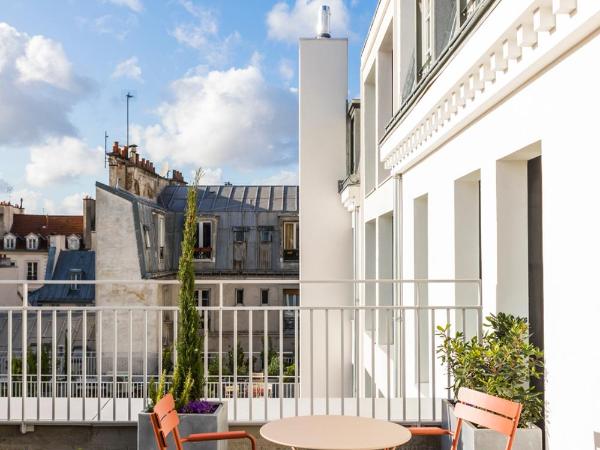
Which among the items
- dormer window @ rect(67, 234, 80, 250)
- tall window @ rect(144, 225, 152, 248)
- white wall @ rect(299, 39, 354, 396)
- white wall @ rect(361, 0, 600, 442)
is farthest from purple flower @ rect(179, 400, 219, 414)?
dormer window @ rect(67, 234, 80, 250)

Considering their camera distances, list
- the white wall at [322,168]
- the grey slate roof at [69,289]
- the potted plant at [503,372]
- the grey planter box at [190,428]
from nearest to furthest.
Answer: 1. the potted plant at [503,372]
2. the grey planter box at [190,428]
3. the white wall at [322,168]
4. the grey slate roof at [69,289]

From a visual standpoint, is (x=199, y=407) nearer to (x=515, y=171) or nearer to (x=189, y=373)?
(x=189, y=373)

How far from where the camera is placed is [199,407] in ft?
17.7

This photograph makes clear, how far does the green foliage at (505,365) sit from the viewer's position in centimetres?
451

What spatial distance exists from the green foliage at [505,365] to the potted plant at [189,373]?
1.81 meters

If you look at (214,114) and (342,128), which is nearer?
(342,128)

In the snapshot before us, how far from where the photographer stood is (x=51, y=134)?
7350cm

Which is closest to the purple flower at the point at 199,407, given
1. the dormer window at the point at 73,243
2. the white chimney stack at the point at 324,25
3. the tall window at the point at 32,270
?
the white chimney stack at the point at 324,25

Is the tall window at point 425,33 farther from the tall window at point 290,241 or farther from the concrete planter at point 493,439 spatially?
the tall window at point 290,241

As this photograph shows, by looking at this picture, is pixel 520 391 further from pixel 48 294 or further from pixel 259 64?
pixel 259 64

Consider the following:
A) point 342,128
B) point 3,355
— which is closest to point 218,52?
point 3,355

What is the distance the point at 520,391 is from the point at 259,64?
6673 centimetres

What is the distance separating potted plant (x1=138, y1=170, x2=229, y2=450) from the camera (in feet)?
17.3

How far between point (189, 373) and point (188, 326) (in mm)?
355
